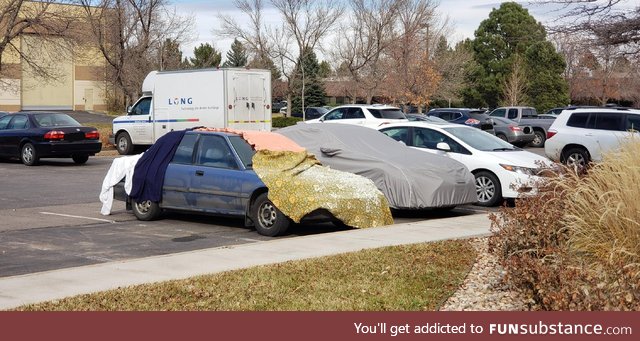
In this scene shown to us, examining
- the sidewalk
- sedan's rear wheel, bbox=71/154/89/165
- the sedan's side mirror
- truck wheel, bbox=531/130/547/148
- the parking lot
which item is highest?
the sedan's side mirror

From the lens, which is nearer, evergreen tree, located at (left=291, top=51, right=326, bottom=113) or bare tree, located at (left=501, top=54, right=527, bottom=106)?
bare tree, located at (left=501, top=54, right=527, bottom=106)

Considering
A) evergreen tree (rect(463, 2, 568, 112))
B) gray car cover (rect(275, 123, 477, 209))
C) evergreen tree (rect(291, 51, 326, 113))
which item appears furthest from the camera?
evergreen tree (rect(463, 2, 568, 112))

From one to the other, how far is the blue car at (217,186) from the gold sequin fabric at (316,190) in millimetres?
155

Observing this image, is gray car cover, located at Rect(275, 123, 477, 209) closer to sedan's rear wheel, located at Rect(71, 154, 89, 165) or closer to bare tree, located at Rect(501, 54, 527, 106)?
sedan's rear wheel, located at Rect(71, 154, 89, 165)

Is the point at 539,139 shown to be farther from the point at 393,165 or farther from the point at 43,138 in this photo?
the point at 393,165

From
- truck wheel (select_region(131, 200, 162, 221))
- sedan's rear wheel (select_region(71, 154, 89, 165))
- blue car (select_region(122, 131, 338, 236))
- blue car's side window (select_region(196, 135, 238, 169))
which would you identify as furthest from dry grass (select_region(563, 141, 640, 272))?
sedan's rear wheel (select_region(71, 154, 89, 165))

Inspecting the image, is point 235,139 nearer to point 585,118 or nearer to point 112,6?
point 585,118

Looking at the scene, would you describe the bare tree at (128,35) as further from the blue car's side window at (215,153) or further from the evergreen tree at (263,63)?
the blue car's side window at (215,153)

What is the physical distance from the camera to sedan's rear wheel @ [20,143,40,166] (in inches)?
948

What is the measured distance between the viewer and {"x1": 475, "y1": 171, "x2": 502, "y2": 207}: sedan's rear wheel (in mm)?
15781

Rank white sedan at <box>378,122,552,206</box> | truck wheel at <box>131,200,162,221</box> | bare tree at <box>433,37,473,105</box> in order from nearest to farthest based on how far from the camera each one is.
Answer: truck wheel at <box>131,200,162,221</box>, white sedan at <box>378,122,552,206</box>, bare tree at <box>433,37,473,105</box>

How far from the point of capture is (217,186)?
1279 centimetres

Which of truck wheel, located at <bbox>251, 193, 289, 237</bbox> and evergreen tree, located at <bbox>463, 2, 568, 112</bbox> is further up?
evergreen tree, located at <bbox>463, 2, 568, 112</bbox>
